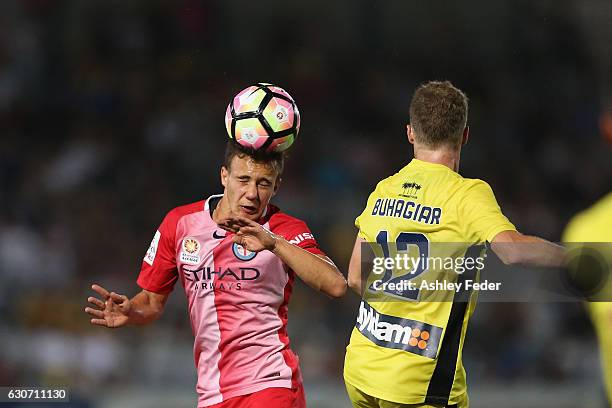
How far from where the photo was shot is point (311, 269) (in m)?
4.79

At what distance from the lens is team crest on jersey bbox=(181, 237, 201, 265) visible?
529 centimetres

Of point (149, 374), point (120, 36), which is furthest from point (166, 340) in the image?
point (120, 36)

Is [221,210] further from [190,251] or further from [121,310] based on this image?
[121,310]

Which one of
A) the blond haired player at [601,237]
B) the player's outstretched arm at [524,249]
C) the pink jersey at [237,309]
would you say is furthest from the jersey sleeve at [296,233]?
the blond haired player at [601,237]

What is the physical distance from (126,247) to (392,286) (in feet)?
20.7

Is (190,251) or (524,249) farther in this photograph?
(190,251)

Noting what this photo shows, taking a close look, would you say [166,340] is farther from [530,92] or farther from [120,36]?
[530,92]

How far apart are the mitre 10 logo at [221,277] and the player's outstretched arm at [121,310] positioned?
12.3 inches

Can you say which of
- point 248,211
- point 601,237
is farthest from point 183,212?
point 601,237

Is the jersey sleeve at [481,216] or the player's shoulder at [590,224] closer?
the player's shoulder at [590,224]

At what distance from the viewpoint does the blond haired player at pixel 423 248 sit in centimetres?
442

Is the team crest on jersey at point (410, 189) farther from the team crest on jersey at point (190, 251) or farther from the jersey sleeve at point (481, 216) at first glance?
the team crest on jersey at point (190, 251)

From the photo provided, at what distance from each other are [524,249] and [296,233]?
144 cm

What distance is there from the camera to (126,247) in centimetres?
1048
